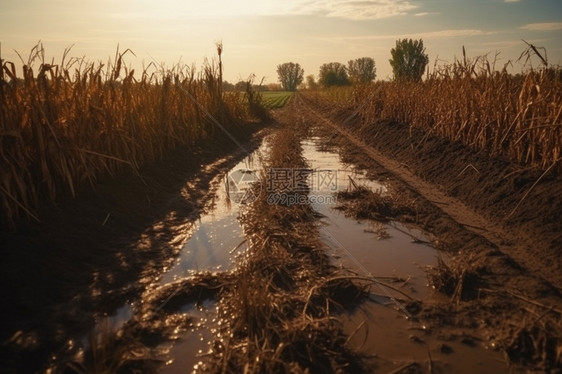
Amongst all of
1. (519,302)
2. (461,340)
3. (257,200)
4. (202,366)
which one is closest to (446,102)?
(257,200)

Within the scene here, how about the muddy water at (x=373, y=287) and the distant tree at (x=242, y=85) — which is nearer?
the muddy water at (x=373, y=287)

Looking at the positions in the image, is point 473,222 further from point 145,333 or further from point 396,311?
point 145,333

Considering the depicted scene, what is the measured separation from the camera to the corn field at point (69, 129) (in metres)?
3.58

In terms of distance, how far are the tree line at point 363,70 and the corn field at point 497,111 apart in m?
1.31

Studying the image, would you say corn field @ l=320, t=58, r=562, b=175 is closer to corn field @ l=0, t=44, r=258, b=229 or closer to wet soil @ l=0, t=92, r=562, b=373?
wet soil @ l=0, t=92, r=562, b=373

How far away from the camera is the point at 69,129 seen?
4.36 metres

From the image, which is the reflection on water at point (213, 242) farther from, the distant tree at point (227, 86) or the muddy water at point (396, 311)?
the distant tree at point (227, 86)

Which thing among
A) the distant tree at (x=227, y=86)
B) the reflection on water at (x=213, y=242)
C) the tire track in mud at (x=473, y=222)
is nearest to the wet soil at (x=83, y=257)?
the reflection on water at (x=213, y=242)

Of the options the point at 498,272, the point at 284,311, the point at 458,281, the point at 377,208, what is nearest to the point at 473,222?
the point at 377,208

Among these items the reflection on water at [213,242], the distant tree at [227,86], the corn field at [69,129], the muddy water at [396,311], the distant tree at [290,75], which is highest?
the distant tree at [290,75]

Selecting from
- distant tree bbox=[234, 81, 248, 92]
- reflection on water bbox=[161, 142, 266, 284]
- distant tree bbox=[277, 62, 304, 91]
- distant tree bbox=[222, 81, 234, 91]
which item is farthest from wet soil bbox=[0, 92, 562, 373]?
distant tree bbox=[277, 62, 304, 91]

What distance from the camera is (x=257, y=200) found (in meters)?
5.35

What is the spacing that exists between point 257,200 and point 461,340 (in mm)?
3427

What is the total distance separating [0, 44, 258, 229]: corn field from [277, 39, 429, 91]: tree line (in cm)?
667
